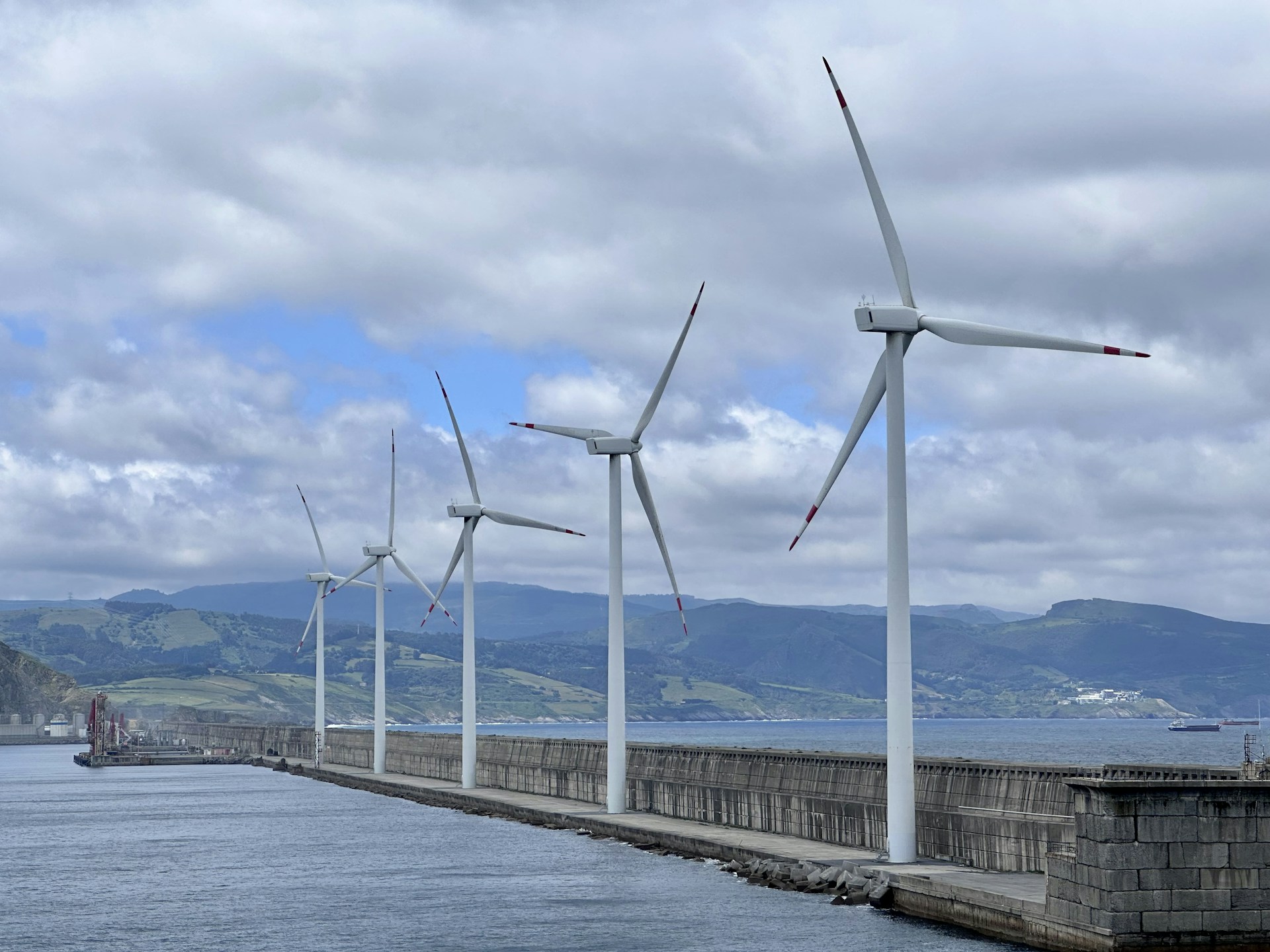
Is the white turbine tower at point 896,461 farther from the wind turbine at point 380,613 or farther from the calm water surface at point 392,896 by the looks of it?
the wind turbine at point 380,613

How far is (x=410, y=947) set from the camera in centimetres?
5856

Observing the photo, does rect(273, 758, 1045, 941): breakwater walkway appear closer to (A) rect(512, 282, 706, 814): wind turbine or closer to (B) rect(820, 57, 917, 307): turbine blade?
(A) rect(512, 282, 706, 814): wind turbine

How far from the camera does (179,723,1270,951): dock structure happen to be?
4406 centimetres

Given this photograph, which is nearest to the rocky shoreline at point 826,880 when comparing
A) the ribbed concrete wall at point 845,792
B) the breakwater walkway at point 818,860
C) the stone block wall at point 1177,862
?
the breakwater walkway at point 818,860

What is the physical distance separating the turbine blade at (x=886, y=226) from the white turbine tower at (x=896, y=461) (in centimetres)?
3

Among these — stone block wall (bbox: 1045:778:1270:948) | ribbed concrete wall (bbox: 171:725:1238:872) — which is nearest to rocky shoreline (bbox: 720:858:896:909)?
ribbed concrete wall (bbox: 171:725:1238:872)

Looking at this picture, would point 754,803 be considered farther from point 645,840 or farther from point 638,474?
point 638,474

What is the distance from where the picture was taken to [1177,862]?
44.2 m

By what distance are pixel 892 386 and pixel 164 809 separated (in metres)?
105

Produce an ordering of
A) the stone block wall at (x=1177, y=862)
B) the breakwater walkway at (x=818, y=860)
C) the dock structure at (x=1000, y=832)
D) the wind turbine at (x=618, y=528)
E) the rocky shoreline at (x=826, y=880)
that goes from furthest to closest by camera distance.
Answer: the wind turbine at (x=618, y=528)
the rocky shoreline at (x=826, y=880)
the breakwater walkway at (x=818, y=860)
the dock structure at (x=1000, y=832)
the stone block wall at (x=1177, y=862)

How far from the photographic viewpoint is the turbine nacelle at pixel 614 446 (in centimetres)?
9544

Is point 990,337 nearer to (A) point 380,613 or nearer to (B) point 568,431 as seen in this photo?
(B) point 568,431

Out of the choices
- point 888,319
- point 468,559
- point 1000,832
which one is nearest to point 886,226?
point 888,319

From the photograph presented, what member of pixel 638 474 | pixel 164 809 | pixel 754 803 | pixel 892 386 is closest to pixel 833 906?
pixel 892 386
